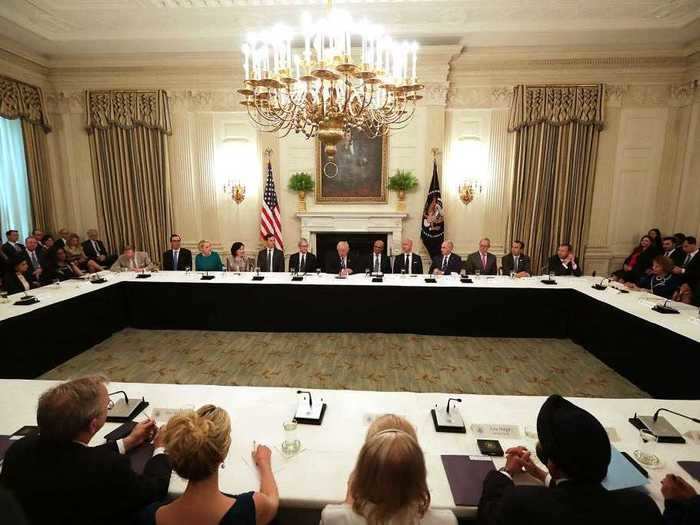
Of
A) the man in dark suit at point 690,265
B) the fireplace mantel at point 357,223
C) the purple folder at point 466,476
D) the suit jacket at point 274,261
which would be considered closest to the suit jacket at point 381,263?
the fireplace mantel at point 357,223

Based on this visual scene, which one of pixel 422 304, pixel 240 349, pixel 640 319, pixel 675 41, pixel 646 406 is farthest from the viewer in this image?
pixel 675 41

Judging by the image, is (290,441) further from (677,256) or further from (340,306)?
(677,256)

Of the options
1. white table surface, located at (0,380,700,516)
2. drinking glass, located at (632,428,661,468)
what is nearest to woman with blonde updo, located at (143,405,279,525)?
white table surface, located at (0,380,700,516)

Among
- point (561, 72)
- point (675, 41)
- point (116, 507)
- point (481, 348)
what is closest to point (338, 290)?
point (481, 348)

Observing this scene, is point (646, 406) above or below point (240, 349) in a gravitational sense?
above

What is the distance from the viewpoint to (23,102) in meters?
6.81

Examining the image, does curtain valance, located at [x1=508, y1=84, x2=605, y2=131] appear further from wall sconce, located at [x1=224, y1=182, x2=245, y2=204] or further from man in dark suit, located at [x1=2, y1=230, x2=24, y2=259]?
man in dark suit, located at [x1=2, y1=230, x2=24, y2=259]

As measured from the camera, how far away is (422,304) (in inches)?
203

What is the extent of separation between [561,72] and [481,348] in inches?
203

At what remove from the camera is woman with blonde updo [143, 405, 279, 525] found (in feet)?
4.10

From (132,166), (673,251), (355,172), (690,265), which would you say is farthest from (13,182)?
(673,251)

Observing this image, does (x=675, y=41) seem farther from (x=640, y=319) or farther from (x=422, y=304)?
(x=422, y=304)

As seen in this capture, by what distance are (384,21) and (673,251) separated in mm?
5742

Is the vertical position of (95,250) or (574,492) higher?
(574,492)
